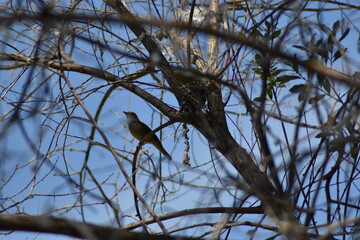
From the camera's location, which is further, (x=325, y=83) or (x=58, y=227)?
(x=325, y=83)

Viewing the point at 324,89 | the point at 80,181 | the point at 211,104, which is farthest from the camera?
the point at 80,181

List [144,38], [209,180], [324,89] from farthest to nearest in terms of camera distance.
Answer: [144,38]
[324,89]
[209,180]

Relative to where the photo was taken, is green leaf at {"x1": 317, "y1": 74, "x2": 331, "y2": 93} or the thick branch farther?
green leaf at {"x1": 317, "y1": 74, "x2": 331, "y2": 93}

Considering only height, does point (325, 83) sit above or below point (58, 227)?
above

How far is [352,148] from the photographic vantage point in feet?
8.23

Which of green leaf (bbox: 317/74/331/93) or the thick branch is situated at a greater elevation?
green leaf (bbox: 317/74/331/93)

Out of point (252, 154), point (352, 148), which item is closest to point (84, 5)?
point (252, 154)

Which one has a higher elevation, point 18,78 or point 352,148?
point 18,78

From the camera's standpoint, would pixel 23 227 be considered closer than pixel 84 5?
Yes

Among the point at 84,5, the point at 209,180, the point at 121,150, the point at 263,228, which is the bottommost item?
the point at 263,228

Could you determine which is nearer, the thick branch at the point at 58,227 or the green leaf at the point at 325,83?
the thick branch at the point at 58,227

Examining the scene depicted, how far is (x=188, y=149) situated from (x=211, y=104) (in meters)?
0.53

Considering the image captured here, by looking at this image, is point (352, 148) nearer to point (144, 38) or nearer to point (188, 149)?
point (188, 149)

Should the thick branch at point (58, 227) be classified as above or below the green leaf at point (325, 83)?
below
